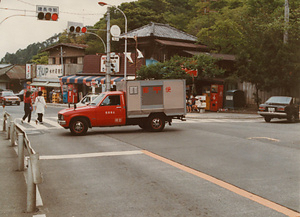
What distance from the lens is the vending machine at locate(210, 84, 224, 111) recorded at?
35.6 m

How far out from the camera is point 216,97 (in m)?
35.6

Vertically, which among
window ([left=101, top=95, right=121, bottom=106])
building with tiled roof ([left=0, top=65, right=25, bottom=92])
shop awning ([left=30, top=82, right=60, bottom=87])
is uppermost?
building with tiled roof ([left=0, top=65, right=25, bottom=92])

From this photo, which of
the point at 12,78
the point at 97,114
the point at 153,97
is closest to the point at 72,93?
the point at 12,78

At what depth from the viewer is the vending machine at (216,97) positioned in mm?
35562

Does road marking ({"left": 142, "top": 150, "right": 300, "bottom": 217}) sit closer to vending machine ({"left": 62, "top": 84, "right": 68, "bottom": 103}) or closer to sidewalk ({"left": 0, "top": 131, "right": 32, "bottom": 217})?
sidewalk ({"left": 0, "top": 131, "right": 32, "bottom": 217})

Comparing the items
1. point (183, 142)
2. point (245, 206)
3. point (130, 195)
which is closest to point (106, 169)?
point (130, 195)

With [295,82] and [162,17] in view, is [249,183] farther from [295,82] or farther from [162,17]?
[162,17]

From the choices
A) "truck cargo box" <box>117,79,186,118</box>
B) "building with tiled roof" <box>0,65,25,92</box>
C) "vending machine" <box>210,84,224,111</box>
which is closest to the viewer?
"truck cargo box" <box>117,79,186,118</box>

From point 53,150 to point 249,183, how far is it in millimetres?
6924

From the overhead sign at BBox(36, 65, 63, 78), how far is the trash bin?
29504mm

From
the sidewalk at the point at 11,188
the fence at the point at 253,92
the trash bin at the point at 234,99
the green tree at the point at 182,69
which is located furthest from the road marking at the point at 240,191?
the fence at the point at 253,92

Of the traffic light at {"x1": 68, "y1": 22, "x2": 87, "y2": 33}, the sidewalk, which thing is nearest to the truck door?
the sidewalk

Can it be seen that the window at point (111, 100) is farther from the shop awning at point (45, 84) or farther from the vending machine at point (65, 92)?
the shop awning at point (45, 84)

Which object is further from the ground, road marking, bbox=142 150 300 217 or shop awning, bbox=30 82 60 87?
shop awning, bbox=30 82 60 87
